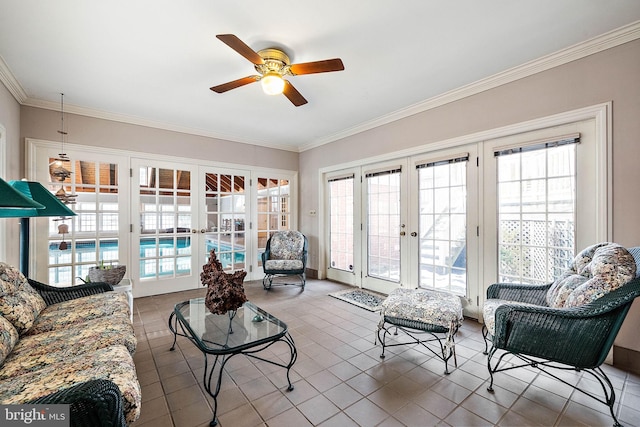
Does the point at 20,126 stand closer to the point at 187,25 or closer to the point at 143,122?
the point at 143,122

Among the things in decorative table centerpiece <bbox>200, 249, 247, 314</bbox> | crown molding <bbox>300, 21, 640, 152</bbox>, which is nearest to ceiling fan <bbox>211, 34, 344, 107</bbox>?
decorative table centerpiece <bbox>200, 249, 247, 314</bbox>

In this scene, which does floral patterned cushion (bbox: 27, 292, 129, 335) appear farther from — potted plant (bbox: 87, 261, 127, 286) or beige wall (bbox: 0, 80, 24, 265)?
beige wall (bbox: 0, 80, 24, 265)

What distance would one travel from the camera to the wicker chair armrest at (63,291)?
226 centimetres

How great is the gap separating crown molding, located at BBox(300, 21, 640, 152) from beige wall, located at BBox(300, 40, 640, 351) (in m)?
0.04

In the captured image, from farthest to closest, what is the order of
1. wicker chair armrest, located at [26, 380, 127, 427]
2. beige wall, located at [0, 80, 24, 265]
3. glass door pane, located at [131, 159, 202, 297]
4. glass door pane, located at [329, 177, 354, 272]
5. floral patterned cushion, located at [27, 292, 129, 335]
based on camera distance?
glass door pane, located at [329, 177, 354, 272] < glass door pane, located at [131, 159, 202, 297] < beige wall, located at [0, 80, 24, 265] < floral patterned cushion, located at [27, 292, 129, 335] < wicker chair armrest, located at [26, 380, 127, 427]

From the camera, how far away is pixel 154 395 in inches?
72.6

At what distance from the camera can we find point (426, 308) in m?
2.20

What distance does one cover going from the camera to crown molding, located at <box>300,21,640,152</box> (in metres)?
2.15

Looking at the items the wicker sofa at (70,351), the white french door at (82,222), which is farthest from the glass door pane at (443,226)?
the white french door at (82,222)

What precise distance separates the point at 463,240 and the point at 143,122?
457 cm

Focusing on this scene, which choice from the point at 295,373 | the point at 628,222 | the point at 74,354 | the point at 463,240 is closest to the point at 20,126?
the point at 74,354

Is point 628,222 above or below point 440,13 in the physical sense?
below

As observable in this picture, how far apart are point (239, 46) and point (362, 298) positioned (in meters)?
3.27

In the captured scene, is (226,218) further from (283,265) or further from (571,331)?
(571,331)
